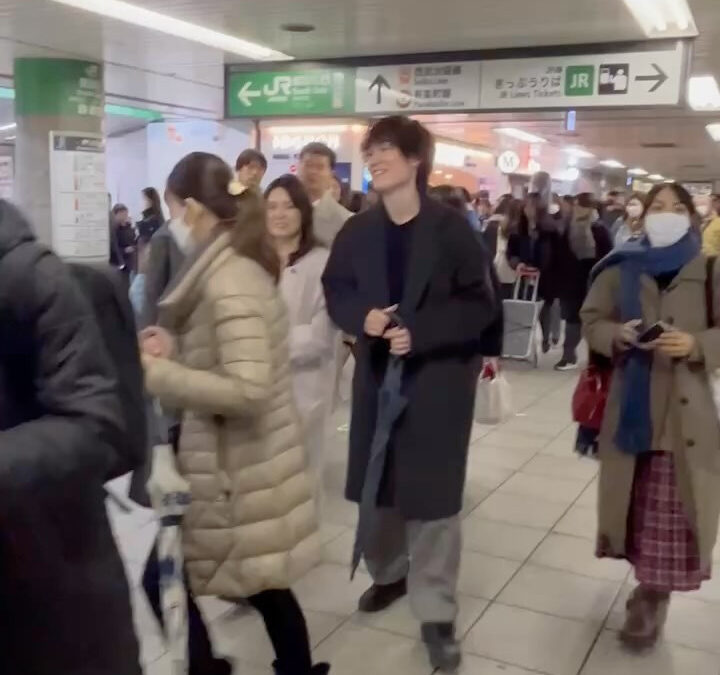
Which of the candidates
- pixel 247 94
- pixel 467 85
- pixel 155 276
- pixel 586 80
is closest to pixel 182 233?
pixel 155 276

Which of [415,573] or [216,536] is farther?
[415,573]

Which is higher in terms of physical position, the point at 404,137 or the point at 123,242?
the point at 404,137

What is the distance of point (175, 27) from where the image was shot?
638cm

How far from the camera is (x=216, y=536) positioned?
2.11m

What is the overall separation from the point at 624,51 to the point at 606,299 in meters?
3.55

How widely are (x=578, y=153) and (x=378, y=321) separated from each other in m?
19.4

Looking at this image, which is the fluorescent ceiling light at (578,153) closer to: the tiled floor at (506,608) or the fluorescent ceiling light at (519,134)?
the fluorescent ceiling light at (519,134)

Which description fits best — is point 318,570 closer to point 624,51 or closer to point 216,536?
point 216,536

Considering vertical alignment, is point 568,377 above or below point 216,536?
below

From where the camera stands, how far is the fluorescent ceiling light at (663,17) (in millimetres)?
5152

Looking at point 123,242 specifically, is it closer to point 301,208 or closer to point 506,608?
point 301,208

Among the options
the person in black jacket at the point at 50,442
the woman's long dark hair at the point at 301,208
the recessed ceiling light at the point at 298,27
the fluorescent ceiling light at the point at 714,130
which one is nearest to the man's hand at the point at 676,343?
the woman's long dark hair at the point at 301,208

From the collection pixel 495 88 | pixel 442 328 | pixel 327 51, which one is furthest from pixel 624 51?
pixel 442 328

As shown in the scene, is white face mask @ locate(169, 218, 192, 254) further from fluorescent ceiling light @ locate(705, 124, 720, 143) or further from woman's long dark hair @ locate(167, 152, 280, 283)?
fluorescent ceiling light @ locate(705, 124, 720, 143)
